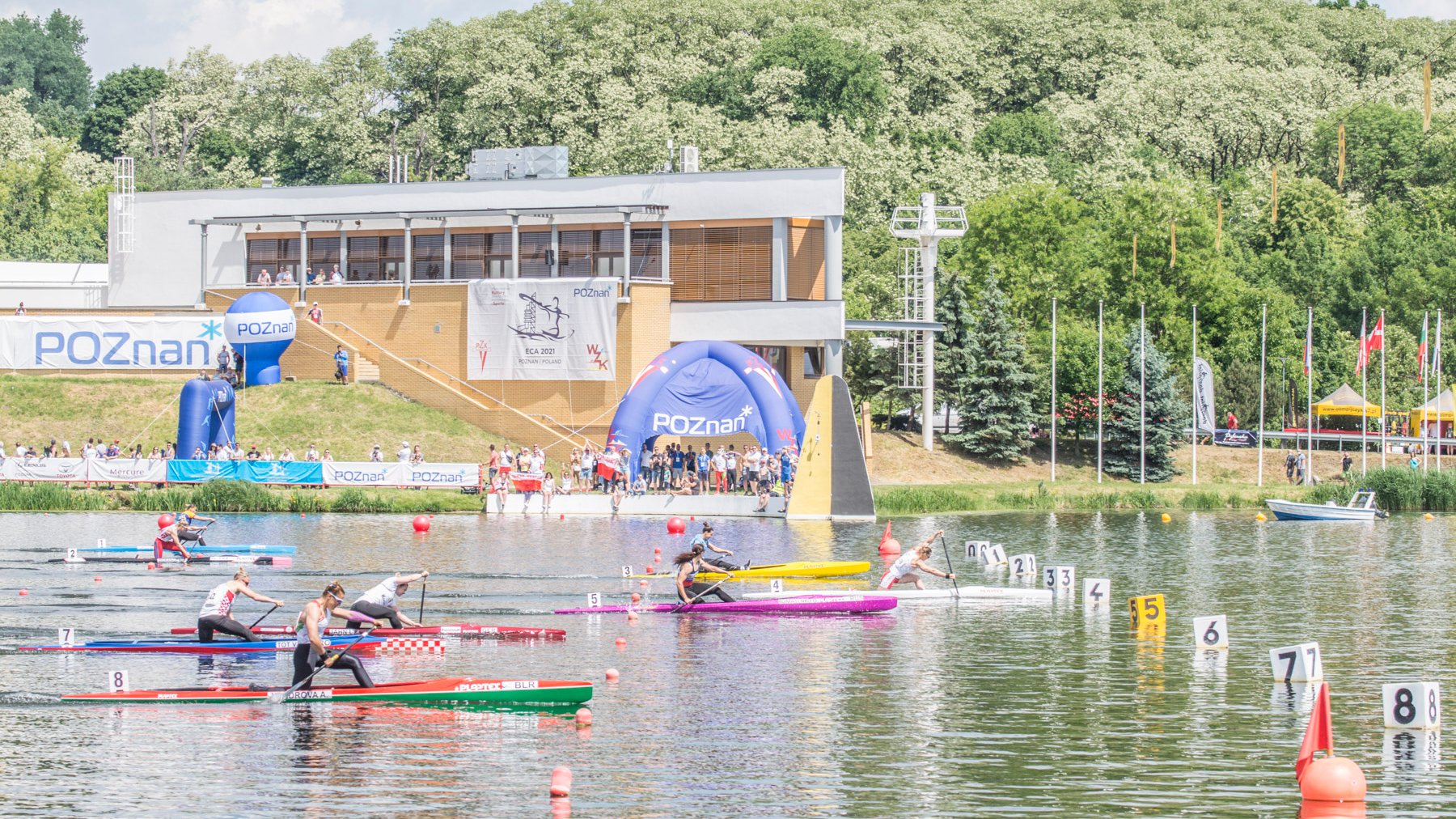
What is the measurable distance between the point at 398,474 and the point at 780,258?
19.1 meters

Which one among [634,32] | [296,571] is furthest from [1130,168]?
[296,571]

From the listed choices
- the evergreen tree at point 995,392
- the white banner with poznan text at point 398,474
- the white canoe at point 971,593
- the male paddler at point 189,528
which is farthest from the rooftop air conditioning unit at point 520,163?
the white canoe at point 971,593

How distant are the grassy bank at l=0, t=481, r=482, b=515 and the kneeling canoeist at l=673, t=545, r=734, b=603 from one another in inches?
975

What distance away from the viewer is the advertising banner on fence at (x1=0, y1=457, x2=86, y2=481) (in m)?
58.5

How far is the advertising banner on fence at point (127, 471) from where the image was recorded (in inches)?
2299

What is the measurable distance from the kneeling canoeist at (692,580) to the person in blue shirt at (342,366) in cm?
3668

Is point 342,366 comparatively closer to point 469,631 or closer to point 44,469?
point 44,469

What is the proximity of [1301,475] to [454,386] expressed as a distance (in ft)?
117

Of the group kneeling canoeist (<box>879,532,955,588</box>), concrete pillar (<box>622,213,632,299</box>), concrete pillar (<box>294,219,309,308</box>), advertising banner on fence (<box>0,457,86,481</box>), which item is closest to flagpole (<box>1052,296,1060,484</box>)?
concrete pillar (<box>622,213,632,299</box>)

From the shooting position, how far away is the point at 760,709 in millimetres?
24438

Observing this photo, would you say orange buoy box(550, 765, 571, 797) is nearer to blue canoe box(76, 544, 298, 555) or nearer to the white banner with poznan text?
blue canoe box(76, 544, 298, 555)

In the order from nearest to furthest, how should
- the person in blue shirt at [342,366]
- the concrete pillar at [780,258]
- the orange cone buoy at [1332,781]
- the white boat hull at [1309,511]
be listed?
the orange cone buoy at [1332,781], the white boat hull at [1309,511], the person in blue shirt at [342,366], the concrete pillar at [780,258]

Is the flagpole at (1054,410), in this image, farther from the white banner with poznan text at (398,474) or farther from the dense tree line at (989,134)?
the white banner with poznan text at (398,474)

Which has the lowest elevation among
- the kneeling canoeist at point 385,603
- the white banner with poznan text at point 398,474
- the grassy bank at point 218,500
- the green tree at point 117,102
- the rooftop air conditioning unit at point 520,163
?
the kneeling canoeist at point 385,603
